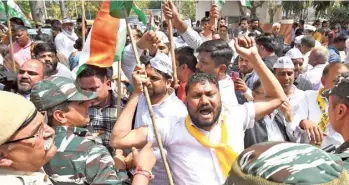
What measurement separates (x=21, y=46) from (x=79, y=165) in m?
4.72

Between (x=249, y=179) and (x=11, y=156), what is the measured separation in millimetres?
1065

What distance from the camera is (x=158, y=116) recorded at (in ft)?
9.82

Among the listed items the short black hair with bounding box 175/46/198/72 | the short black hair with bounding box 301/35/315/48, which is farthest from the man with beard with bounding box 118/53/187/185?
the short black hair with bounding box 301/35/315/48

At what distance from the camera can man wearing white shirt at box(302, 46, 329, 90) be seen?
16.5 feet

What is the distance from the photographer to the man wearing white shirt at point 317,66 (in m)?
5.03

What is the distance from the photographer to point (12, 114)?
1504 mm

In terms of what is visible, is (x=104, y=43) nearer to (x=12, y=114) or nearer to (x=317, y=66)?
(x=12, y=114)

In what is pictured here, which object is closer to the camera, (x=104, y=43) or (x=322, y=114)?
(x=104, y=43)

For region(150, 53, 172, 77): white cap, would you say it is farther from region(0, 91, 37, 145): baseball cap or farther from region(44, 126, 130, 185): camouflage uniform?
region(0, 91, 37, 145): baseball cap

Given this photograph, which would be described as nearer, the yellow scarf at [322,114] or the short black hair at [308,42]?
the yellow scarf at [322,114]

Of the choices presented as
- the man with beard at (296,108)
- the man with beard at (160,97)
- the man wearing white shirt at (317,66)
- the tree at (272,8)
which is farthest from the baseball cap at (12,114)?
the tree at (272,8)

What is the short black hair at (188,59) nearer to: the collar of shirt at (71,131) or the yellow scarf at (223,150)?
the yellow scarf at (223,150)

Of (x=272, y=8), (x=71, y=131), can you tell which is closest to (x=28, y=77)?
(x=71, y=131)

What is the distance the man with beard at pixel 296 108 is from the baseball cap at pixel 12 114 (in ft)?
6.73
